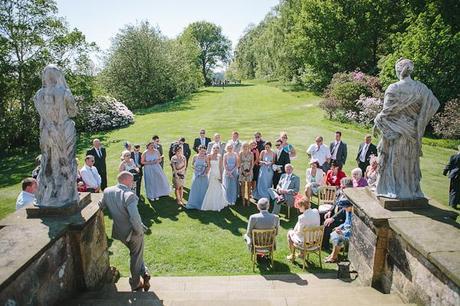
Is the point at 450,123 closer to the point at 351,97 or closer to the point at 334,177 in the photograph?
the point at 351,97

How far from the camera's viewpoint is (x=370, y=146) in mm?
12094

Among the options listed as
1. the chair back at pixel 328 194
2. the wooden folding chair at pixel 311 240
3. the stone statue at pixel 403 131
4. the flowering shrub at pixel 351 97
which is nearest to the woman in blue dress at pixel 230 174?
the chair back at pixel 328 194

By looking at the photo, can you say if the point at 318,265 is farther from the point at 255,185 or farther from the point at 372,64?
the point at 372,64

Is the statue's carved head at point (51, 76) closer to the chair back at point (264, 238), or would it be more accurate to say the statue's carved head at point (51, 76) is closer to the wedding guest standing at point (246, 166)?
the chair back at point (264, 238)

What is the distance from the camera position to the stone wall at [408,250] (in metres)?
4.44

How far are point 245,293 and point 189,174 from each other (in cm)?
935

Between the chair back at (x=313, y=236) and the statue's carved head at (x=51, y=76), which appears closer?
the statue's carved head at (x=51, y=76)

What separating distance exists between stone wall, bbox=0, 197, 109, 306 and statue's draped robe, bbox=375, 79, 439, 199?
4.97 meters

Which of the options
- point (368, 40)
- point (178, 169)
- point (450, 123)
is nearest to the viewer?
point (178, 169)

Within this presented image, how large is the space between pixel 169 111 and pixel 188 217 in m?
23.5

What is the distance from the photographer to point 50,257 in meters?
5.05

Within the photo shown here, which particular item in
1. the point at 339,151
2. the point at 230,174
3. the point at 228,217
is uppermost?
the point at 339,151

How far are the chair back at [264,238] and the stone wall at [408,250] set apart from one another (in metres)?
1.69

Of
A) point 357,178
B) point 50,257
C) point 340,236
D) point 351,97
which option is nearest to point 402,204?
point 340,236
